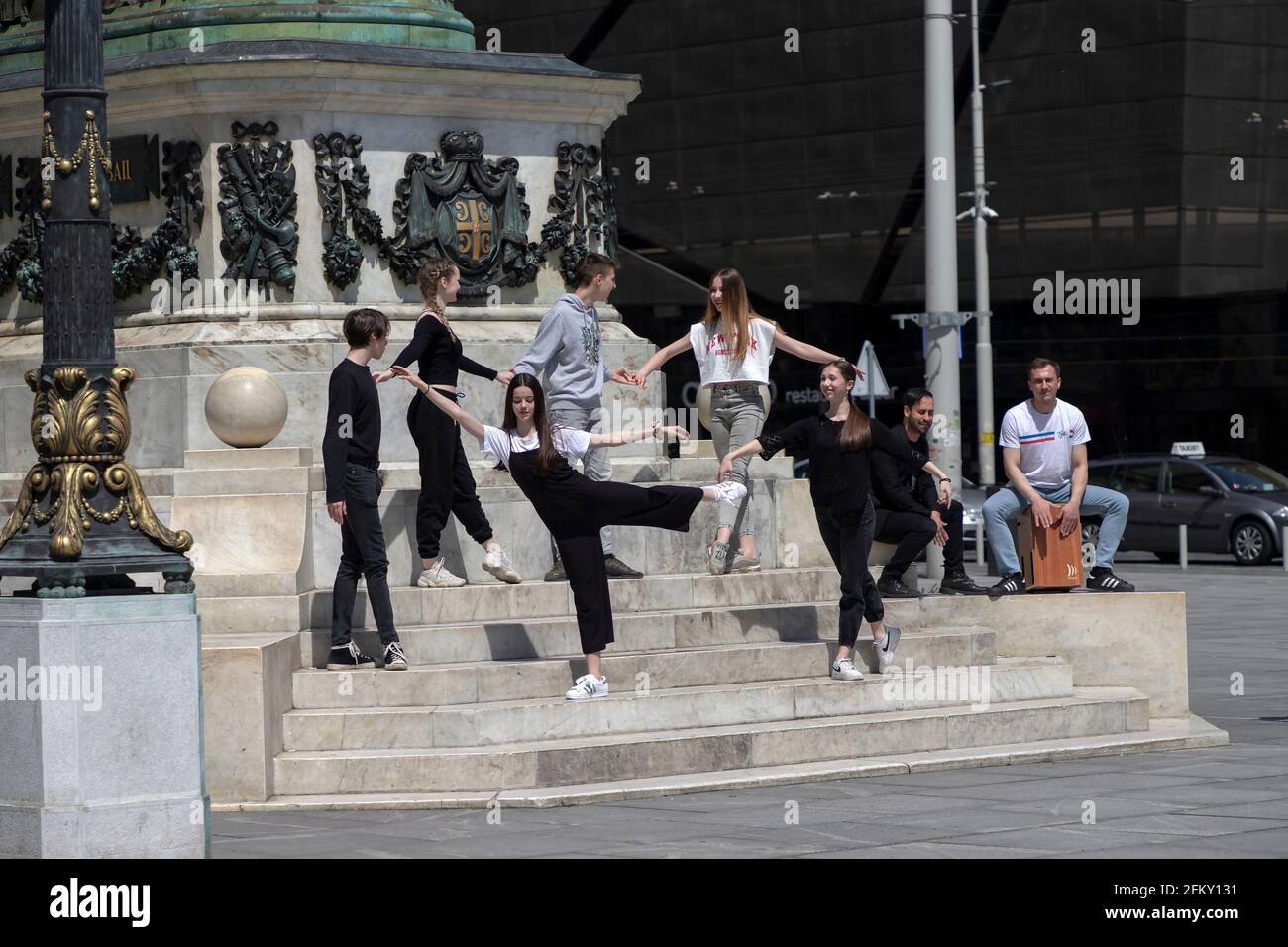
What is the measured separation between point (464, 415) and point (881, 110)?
115 ft

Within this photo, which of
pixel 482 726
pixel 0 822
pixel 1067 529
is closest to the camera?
pixel 0 822

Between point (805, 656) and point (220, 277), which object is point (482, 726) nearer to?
point (805, 656)

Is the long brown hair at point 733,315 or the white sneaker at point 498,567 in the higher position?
the long brown hair at point 733,315

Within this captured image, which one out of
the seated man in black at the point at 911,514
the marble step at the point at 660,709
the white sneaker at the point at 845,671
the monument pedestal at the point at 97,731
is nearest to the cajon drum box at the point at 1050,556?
the seated man in black at the point at 911,514

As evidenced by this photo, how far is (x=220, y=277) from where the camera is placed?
13430 millimetres

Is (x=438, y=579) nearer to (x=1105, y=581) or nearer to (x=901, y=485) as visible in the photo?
(x=901, y=485)

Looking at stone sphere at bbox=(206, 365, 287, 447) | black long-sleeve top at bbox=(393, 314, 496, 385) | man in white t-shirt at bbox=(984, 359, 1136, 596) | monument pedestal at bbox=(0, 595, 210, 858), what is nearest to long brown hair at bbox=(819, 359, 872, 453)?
man in white t-shirt at bbox=(984, 359, 1136, 596)

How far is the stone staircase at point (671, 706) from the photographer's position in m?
10.4

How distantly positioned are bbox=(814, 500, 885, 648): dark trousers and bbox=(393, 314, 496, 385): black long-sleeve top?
6.63 ft

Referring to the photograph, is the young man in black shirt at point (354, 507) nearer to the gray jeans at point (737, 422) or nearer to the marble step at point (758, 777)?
the marble step at point (758, 777)

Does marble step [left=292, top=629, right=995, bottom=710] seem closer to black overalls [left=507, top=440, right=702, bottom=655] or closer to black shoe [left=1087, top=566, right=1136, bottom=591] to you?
black overalls [left=507, top=440, right=702, bottom=655]

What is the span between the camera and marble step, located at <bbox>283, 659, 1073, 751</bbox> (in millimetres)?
10641

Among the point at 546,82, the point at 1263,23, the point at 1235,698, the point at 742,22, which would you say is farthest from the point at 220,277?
the point at 742,22

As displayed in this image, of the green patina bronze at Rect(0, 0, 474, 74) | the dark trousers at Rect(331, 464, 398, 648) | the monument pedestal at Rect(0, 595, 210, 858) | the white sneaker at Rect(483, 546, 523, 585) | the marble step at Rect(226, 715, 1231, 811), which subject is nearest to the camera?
the monument pedestal at Rect(0, 595, 210, 858)
